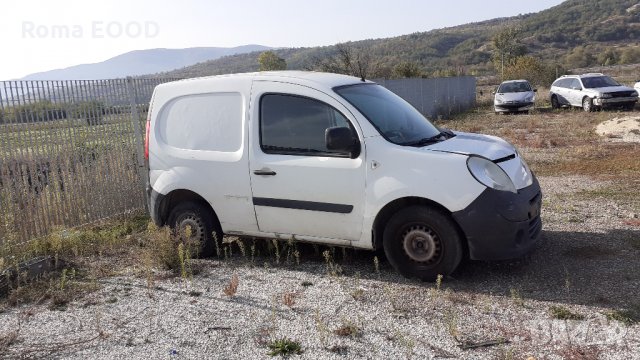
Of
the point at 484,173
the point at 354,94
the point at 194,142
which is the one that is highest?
the point at 354,94

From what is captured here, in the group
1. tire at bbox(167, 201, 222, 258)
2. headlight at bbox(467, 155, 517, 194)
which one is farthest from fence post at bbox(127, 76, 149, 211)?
headlight at bbox(467, 155, 517, 194)

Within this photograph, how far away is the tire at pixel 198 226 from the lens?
5.96m

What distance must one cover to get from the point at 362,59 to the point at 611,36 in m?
71.7

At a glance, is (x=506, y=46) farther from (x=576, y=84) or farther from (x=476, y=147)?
(x=476, y=147)

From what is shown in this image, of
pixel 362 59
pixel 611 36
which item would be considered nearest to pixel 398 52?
pixel 611 36

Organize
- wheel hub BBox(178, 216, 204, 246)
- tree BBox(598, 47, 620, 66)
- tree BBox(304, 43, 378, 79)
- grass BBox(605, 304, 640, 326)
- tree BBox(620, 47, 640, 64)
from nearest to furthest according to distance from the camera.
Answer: grass BBox(605, 304, 640, 326) < wheel hub BBox(178, 216, 204, 246) < tree BBox(304, 43, 378, 79) < tree BBox(620, 47, 640, 64) < tree BBox(598, 47, 620, 66)

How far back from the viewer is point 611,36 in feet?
287

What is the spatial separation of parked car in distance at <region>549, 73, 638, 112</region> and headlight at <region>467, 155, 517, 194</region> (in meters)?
20.0

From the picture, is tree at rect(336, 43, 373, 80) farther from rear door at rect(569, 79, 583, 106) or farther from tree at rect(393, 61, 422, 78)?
rear door at rect(569, 79, 583, 106)

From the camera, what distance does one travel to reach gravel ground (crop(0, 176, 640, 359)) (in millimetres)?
3871

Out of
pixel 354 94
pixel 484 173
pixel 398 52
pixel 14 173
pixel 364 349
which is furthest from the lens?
pixel 398 52

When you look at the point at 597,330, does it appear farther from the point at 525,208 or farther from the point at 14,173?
the point at 14,173

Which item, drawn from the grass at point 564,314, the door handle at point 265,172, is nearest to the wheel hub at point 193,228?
the door handle at point 265,172

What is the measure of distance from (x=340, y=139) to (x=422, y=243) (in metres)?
1.19
